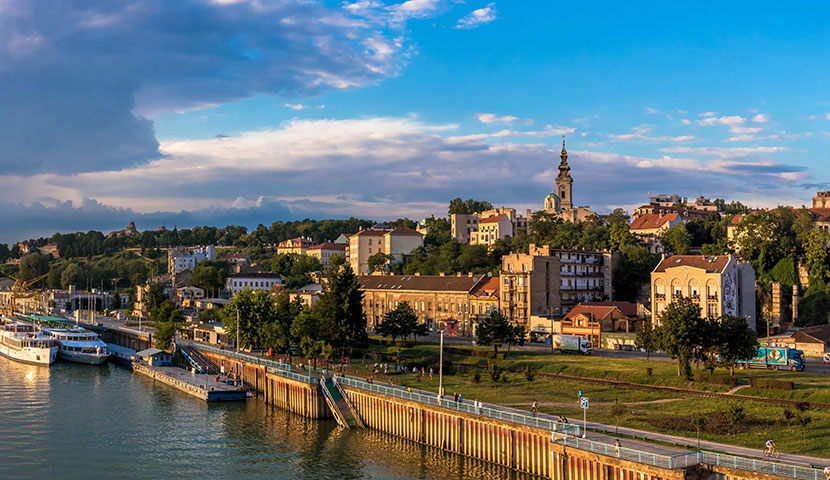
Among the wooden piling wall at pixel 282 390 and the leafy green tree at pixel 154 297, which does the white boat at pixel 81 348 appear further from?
the leafy green tree at pixel 154 297

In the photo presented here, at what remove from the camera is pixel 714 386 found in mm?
62000

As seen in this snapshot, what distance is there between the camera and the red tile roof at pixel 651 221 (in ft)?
536

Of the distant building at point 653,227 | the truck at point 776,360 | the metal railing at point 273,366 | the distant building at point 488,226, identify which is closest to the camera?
the truck at point 776,360

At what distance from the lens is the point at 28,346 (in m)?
116

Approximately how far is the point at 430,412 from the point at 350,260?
141m

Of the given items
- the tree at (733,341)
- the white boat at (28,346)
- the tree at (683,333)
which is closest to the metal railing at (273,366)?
the white boat at (28,346)

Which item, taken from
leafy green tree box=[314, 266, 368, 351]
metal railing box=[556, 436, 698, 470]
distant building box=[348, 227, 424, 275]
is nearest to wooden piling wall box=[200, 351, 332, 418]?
leafy green tree box=[314, 266, 368, 351]

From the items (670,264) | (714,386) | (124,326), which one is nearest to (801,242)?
(670,264)

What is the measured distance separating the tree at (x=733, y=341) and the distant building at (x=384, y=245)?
4941 inches

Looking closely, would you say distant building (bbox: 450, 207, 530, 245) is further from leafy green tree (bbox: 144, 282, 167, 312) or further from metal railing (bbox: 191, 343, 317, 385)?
metal railing (bbox: 191, 343, 317, 385)

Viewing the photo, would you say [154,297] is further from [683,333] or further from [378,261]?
[683,333]

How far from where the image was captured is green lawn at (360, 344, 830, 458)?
49406mm

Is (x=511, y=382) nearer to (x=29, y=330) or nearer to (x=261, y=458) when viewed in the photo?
(x=261, y=458)

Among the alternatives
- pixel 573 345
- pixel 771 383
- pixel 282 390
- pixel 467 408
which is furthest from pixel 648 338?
pixel 282 390
